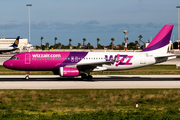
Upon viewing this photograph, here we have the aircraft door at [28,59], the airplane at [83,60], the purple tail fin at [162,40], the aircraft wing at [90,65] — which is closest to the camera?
the aircraft wing at [90,65]

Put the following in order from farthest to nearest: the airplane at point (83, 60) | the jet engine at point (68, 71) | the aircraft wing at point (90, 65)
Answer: the airplane at point (83, 60)
the aircraft wing at point (90, 65)
the jet engine at point (68, 71)

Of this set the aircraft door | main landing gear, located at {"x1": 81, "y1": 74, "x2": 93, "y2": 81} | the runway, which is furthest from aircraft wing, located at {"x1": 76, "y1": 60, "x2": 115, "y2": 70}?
the aircraft door

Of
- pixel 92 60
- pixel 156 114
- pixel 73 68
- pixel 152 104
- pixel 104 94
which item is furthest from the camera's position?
pixel 92 60

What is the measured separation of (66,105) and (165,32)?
25347 mm

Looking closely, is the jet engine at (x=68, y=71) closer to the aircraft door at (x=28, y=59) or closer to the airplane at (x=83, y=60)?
the airplane at (x=83, y=60)

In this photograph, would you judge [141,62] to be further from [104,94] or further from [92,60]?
[104,94]

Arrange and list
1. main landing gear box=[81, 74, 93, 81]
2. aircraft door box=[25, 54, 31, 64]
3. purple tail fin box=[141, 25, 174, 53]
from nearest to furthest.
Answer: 1. aircraft door box=[25, 54, 31, 64]
2. main landing gear box=[81, 74, 93, 81]
3. purple tail fin box=[141, 25, 174, 53]

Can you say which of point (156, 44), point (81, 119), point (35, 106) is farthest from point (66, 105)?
point (156, 44)

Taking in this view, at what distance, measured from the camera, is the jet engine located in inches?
1369

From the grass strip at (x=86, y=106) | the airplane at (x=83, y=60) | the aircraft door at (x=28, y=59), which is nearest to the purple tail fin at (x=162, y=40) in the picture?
the airplane at (x=83, y=60)

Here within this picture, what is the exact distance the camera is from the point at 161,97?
2295 centimetres

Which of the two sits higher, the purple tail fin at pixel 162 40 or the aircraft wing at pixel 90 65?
the purple tail fin at pixel 162 40

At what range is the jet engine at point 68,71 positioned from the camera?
34.8m

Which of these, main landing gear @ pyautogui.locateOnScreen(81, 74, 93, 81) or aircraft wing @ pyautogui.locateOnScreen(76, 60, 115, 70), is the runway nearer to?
main landing gear @ pyautogui.locateOnScreen(81, 74, 93, 81)
